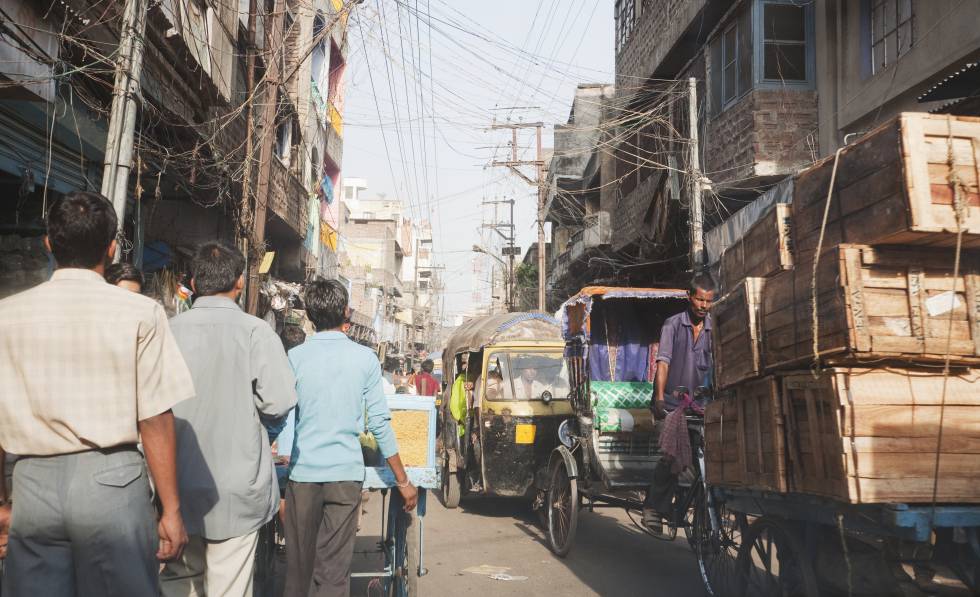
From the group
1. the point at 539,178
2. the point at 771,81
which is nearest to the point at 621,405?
the point at 771,81

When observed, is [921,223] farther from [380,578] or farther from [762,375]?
[380,578]

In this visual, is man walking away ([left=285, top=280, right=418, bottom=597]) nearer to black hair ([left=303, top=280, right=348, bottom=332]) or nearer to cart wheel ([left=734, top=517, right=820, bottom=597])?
black hair ([left=303, top=280, right=348, bottom=332])

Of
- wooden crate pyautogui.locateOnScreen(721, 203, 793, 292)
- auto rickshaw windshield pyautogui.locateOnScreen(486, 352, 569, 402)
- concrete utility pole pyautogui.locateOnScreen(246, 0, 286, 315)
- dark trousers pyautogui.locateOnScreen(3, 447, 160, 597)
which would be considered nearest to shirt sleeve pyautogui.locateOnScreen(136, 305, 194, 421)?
dark trousers pyautogui.locateOnScreen(3, 447, 160, 597)

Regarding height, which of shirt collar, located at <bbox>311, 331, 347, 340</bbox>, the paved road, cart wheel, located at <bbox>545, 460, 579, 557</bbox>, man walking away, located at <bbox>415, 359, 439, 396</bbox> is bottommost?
the paved road

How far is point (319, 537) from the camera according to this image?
399 cm

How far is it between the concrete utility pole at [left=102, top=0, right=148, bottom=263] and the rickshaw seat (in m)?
4.82

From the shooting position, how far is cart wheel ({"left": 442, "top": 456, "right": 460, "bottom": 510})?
431 inches

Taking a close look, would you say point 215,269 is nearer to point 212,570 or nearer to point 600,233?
point 212,570

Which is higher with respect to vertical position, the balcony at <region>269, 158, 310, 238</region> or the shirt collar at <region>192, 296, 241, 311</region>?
the balcony at <region>269, 158, 310, 238</region>

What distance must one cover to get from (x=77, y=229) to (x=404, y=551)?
128 inches

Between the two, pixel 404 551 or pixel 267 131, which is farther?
pixel 267 131

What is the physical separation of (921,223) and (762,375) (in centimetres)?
128

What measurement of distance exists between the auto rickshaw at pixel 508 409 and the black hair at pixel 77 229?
6.67m

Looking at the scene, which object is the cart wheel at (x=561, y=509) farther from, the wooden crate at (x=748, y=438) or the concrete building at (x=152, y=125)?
the concrete building at (x=152, y=125)
